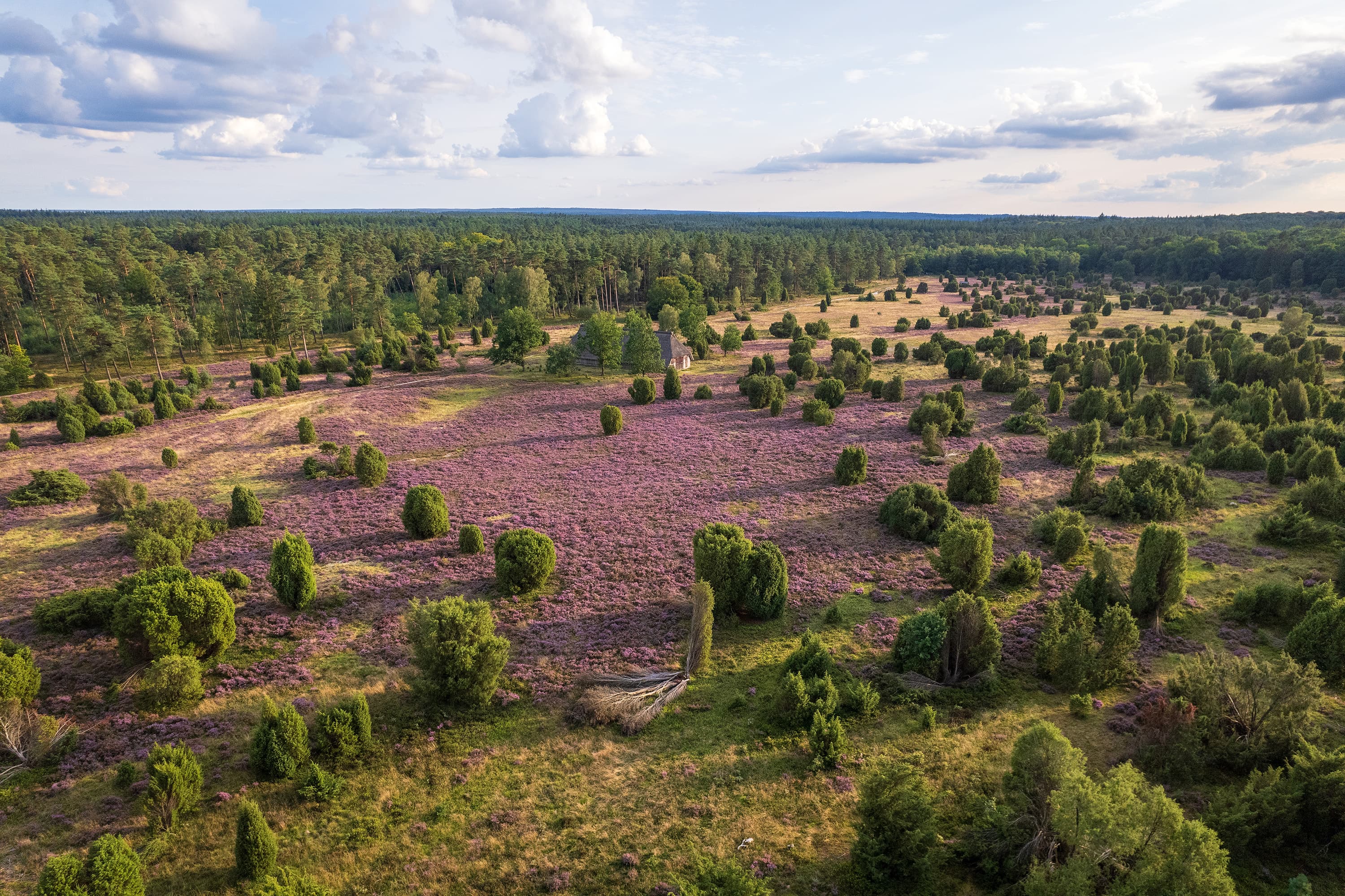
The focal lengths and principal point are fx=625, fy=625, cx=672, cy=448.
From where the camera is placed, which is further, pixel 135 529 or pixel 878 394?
pixel 878 394

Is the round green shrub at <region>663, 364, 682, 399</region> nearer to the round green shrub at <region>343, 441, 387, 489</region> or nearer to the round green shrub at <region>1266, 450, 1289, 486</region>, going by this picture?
the round green shrub at <region>343, 441, 387, 489</region>

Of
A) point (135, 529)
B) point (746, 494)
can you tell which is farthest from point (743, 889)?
point (135, 529)

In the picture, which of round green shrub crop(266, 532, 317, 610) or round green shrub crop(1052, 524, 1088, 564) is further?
round green shrub crop(1052, 524, 1088, 564)

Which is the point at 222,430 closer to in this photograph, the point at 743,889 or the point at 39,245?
the point at 743,889

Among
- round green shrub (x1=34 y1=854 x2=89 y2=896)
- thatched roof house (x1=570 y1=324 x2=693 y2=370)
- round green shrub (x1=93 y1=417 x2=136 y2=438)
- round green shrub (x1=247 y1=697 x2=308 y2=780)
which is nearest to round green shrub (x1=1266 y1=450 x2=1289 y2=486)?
thatched roof house (x1=570 y1=324 x2=693 y2=370)

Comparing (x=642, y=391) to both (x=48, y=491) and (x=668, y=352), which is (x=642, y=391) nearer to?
(x=668, y=352)
